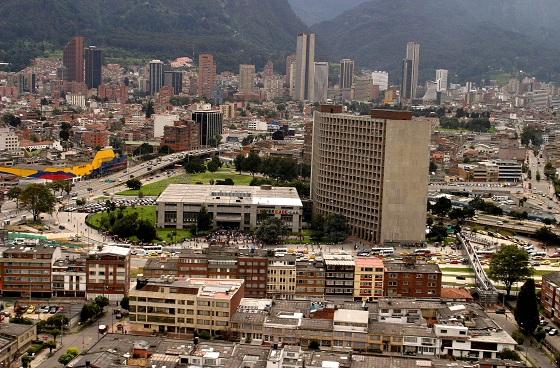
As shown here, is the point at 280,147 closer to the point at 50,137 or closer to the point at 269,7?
the point at 50,137

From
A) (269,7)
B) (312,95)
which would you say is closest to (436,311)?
(312,95)

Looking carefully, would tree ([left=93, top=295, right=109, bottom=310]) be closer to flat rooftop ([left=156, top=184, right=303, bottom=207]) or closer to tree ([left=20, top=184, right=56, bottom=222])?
flat rooftop ([left=156, top=184, right=303, bottom=207])

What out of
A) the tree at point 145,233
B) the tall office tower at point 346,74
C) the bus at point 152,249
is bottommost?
the bus at point 152,249

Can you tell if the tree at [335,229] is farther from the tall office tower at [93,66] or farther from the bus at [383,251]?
the tall office tower at [93,66]

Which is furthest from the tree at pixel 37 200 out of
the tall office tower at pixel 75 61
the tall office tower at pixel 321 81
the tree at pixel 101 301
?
the tall office tower at pixel 321 81

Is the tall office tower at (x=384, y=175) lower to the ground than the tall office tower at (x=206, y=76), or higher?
lower

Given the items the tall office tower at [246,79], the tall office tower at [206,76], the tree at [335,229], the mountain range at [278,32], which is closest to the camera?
the tree at [335,229]
